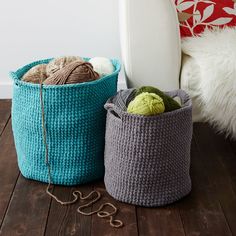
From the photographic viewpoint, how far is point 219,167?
5.52ft

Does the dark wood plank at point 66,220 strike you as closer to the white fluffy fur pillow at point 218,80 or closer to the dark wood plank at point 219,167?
the dark wood plank at point 219,167

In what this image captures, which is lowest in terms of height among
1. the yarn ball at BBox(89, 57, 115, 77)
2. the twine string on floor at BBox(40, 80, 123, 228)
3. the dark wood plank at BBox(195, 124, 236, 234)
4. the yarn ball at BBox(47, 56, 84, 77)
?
the dark wood plank at BBox(195, 124, 236, 234)

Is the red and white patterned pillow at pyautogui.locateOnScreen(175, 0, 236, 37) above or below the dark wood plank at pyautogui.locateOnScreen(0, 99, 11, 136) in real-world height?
above

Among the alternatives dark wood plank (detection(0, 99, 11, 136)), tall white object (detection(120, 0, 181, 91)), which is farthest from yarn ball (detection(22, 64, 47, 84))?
dark wood plank (detection(0, 99, 11, 136))

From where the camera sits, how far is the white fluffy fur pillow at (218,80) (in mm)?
1501

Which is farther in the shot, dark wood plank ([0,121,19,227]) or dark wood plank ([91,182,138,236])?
dark wood plank ([0,121,19,227])

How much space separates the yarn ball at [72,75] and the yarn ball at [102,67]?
0.43ft

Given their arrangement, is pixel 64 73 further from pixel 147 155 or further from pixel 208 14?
pixel 208 14

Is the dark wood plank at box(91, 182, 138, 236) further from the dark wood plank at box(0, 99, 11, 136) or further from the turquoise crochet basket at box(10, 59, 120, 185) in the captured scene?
the dark wood plank at box(0, 99, 11, 136)

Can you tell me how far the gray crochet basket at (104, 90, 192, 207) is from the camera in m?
1.35

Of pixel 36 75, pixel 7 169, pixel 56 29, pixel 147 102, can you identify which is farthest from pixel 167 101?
pixel 56 29

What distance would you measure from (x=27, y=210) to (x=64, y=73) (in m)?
0.43

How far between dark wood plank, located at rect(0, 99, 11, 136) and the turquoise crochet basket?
0.52 meters

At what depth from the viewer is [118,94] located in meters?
1.50
